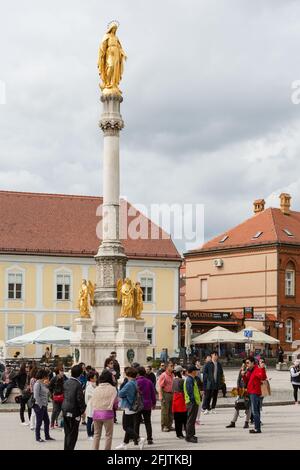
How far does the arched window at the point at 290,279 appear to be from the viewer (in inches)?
2849

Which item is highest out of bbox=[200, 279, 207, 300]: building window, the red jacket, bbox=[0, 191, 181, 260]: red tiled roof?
bbox=[0, 191, 181, 260]: red tiled roof

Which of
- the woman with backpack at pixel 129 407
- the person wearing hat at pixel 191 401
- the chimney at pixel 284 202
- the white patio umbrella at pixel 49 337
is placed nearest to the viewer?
the woman with backpack at pixel 129 407

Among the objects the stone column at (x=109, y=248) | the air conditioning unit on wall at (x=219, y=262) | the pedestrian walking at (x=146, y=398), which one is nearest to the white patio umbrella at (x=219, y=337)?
the stone column at (x=109, y=248)

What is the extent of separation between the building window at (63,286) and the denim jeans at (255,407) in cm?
4246

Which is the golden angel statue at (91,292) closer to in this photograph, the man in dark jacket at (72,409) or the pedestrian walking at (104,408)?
the pedestrian walking at (104,408)

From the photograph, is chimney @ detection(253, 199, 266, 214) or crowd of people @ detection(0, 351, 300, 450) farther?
chimney @ detection(253, 199, 266, 214)

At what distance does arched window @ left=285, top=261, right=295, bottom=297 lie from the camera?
72375 mm

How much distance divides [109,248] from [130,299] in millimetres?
2532

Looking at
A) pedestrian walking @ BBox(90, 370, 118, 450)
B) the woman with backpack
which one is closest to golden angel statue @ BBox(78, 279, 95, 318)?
the woman with backpack

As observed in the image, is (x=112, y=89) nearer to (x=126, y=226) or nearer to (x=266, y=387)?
(x=266, y=387)

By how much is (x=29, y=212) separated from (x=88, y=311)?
28415mm

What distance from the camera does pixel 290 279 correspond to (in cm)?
7269

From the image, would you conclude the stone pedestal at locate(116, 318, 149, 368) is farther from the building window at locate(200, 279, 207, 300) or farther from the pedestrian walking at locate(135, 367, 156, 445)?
the building window at locate(200, 279, 207, 300)
